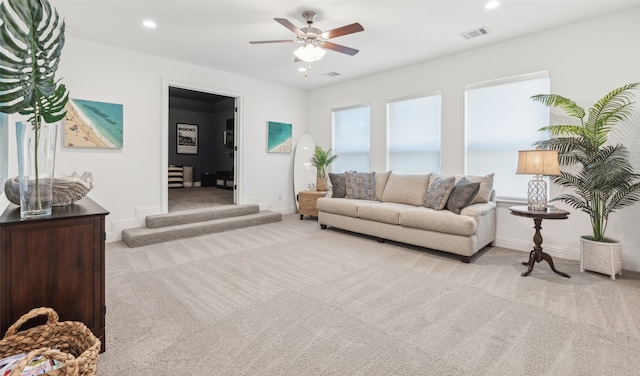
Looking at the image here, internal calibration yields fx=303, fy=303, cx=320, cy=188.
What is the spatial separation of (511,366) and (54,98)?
302 centimetres

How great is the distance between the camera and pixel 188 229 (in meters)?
4.48

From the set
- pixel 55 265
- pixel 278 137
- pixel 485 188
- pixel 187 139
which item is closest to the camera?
pixel 55 265

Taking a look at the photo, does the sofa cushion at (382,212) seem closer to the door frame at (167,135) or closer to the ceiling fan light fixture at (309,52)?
the ceiling fan light fixture at (309,52)

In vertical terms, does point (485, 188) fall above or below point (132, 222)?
above

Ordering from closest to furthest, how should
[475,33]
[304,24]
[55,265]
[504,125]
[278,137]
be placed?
1. [55,265]
2. [304,24]
3. [475,33]
4. [504,125]
5. [278,137]

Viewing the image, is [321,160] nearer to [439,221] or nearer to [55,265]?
[439,221]

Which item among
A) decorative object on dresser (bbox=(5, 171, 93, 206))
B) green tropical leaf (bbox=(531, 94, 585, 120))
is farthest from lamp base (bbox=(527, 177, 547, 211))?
decorative object on dresser (bbox=(5, 171, 93, 206))

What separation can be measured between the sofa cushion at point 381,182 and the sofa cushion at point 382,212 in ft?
1.60

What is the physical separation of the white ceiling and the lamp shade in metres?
Answer: 1.53

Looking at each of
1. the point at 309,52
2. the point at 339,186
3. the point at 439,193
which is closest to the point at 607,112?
the point at 439,193

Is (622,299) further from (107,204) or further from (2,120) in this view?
(107,204)

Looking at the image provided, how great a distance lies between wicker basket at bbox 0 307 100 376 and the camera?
1284 mm

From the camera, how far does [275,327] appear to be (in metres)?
2.05

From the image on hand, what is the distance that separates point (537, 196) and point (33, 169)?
165 inches
